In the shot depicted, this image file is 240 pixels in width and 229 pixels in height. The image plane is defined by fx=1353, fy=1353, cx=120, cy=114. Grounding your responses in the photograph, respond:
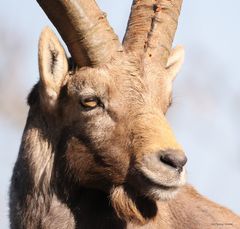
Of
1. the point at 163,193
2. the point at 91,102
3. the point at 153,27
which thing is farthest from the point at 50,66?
the point at 163,193

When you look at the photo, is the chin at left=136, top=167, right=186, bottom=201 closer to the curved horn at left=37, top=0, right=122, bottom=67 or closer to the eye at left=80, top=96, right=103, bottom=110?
the eye at left=80, top=96, right=103, bottom=110

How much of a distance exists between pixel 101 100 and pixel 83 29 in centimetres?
83

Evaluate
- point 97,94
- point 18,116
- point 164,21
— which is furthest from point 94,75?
point 18,116

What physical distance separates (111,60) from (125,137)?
0.95 meters

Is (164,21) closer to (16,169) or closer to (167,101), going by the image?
(167,101)

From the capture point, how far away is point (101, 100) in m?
14.0

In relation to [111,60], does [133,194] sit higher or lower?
lower

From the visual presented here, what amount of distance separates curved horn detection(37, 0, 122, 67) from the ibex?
1cm

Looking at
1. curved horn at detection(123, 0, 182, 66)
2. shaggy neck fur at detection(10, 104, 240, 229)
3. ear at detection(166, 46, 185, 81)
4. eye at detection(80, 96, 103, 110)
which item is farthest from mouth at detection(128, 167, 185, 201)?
ear at detection(166, 46, 185, 81)

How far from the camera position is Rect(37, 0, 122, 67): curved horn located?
14.3 meters

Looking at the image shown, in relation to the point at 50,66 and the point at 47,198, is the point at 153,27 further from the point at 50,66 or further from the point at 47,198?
the point at 47,198

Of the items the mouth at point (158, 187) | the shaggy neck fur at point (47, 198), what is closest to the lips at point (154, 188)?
the mouth at point (158, 187)

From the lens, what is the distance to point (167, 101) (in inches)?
567

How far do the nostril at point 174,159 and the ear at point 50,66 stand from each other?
1602mm
